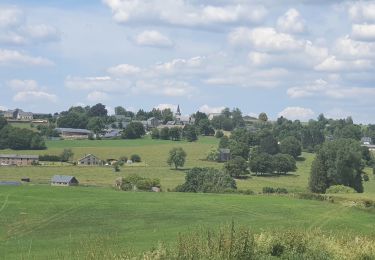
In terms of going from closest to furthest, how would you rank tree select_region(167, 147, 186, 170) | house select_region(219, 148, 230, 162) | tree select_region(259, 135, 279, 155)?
tree select_region(167, 147, 186, 170) → house select_region(219, 148, 230, 162) → tree select_region(259, 135, 279, 155)

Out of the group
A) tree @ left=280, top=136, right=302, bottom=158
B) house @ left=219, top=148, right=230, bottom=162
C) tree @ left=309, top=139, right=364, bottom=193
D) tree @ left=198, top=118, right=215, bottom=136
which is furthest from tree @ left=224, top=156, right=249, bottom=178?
tree @ left=198, top=118, right=215, bottom=136

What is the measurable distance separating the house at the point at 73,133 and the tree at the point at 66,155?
5047 cm

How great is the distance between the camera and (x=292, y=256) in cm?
1902

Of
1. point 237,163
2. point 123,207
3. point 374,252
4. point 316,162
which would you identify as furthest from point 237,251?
point 237,163

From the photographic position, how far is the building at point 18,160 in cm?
12309

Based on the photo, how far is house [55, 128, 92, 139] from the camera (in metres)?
183

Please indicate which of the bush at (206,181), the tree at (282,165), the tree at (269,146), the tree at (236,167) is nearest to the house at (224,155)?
the tree at (269,146)

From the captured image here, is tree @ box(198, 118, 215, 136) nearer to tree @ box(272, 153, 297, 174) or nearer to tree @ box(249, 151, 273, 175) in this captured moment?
tree @ box(272, 153, 297, 174)

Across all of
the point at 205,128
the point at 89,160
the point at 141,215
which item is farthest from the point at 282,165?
the point at 141,215

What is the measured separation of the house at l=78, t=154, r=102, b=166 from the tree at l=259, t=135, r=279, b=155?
1681 inches

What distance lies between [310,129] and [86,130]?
71.6 meters

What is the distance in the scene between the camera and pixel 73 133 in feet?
611

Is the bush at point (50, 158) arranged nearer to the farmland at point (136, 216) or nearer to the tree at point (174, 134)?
the tree at point (174, 134)

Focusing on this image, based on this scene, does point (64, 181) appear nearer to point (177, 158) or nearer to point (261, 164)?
point (177, 158)
